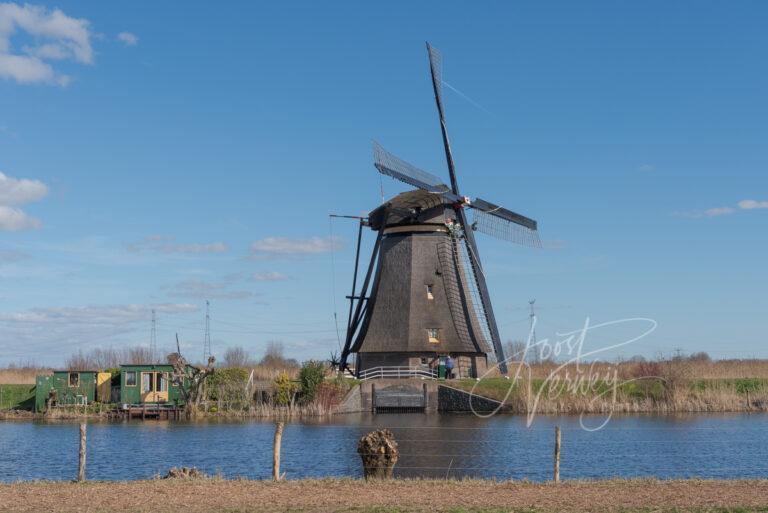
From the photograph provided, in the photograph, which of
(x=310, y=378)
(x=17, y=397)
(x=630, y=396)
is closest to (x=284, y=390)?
(x=310, y=378)

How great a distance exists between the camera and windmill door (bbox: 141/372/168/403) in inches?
1639

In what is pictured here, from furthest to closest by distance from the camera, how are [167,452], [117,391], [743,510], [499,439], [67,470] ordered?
[117,391]
[499,439]
[167,452]
[67,470]
[743,510]

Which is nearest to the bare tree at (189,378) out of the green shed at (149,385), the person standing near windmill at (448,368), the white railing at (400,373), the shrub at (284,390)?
the green shed at (149,385)

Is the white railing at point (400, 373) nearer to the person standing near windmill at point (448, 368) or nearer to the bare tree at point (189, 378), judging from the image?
Result: the person standing near windmill at point (448, 368)

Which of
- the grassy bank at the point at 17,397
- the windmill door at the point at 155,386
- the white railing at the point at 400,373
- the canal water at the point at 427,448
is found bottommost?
the canal water at the point at 427,448

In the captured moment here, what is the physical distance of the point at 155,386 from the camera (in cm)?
4181

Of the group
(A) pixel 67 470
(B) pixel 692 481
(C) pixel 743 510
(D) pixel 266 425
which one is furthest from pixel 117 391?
(C) pixel 743 510

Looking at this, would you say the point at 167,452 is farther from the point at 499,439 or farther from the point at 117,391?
the point at 117,391

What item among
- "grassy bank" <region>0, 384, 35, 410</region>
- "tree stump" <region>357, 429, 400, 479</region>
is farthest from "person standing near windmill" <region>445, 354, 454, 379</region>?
"tree stump" <region>357, 429, 400, 479</region>

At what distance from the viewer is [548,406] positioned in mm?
39000

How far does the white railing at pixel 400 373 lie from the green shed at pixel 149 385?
8.90 m

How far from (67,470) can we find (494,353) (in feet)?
87.2

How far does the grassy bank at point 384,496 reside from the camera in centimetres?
1356

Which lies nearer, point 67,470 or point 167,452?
point 67,470
